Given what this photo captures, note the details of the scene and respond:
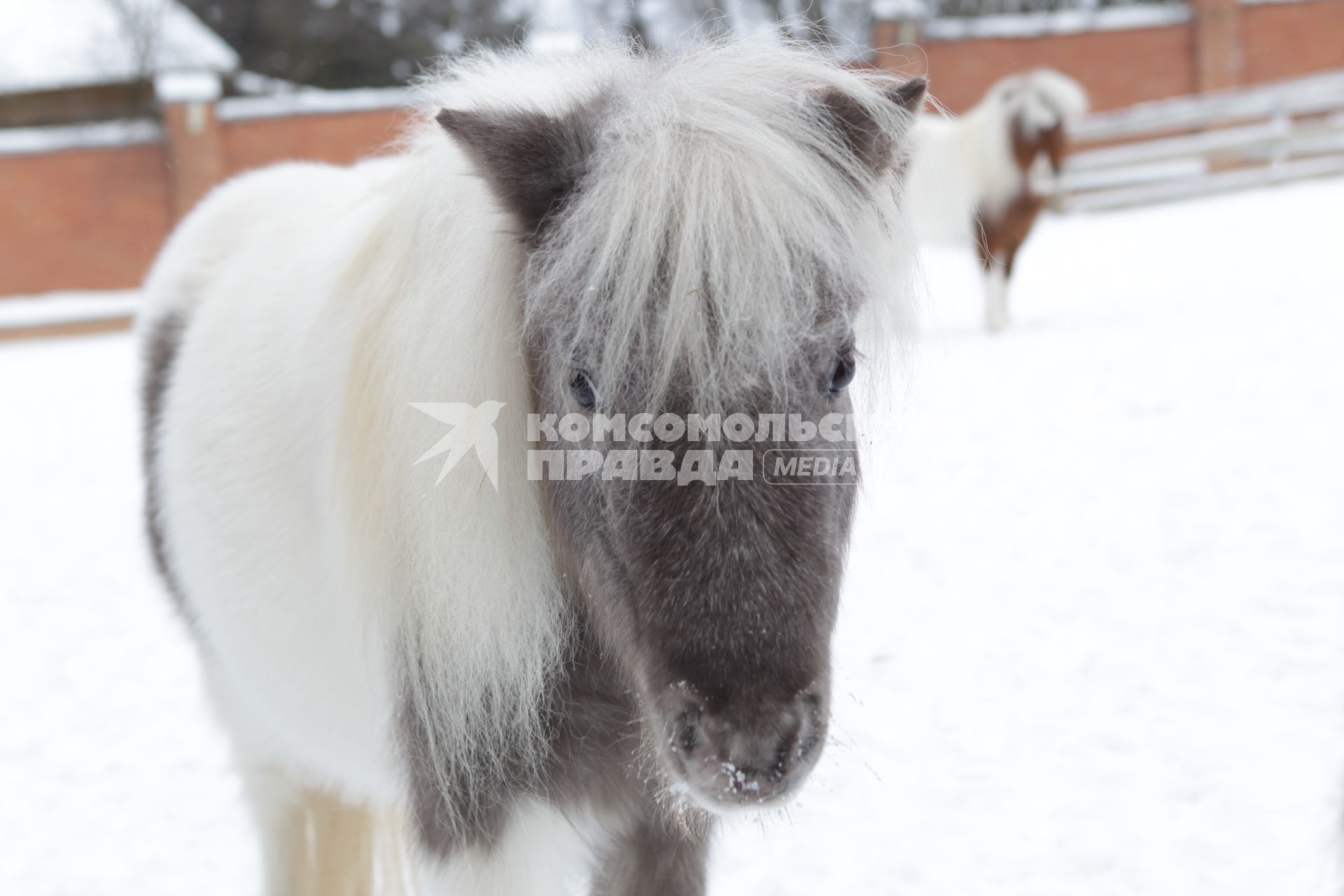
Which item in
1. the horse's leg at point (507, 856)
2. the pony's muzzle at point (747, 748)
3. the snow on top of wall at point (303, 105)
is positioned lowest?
the horse's leg at point (507, 856)

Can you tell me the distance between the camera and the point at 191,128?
55.1 ft

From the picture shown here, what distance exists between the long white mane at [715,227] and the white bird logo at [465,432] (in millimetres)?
191

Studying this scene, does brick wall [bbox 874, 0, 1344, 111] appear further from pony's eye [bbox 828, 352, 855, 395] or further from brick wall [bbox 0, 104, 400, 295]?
pony's eye [bbox 828, 352, 855, 395]

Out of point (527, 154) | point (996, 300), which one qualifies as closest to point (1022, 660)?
point (527, 154)

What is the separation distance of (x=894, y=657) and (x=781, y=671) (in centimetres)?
283

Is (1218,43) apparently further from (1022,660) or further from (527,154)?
(527,154)

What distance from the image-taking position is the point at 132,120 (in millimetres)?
20203

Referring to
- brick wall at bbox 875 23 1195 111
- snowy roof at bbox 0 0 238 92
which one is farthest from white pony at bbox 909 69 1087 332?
snowy roof at bbox 0 0 238 92

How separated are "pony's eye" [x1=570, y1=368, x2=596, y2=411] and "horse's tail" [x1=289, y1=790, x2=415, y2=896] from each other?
5.50 ft

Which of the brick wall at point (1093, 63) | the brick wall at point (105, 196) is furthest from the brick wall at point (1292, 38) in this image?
the brick wall at point (105, 196)

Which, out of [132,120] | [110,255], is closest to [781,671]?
[110,255]

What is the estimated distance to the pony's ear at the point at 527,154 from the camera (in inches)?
59.3

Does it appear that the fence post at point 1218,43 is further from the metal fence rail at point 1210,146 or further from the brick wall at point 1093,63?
the metal fence rail at point 1210,146

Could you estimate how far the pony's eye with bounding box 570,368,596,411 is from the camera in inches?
59.4
